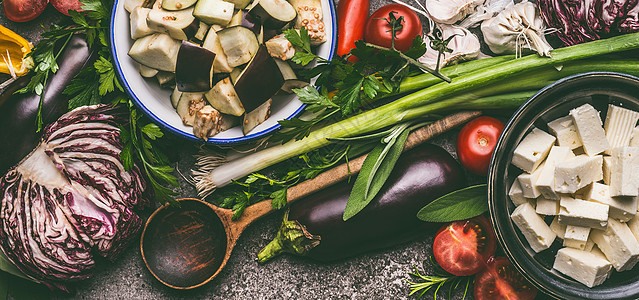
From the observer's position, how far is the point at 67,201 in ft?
5.33

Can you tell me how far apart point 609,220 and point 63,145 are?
1.93 m

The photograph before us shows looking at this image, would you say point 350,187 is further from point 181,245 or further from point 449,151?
point 181,245

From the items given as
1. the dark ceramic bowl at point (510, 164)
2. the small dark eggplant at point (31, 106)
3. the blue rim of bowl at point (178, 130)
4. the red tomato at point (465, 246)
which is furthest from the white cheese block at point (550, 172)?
the small dark eggplant at point (31, 106)

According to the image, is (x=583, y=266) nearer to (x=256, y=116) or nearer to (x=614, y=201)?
(x=614, y=201)

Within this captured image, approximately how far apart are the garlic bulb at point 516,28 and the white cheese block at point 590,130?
35cm

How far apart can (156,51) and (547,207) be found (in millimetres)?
1384

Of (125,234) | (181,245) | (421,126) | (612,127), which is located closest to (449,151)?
(421,126)

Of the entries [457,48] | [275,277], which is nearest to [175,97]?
[275,277]

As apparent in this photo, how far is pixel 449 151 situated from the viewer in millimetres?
1841

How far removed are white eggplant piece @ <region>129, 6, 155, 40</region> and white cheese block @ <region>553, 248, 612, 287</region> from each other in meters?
1.57

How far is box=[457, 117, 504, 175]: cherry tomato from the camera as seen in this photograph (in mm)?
1689

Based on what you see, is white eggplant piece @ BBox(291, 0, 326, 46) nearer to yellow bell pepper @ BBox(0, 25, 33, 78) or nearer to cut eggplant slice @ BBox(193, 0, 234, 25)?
cut eggplant slice @ BBox(193, 0, 234, 25)

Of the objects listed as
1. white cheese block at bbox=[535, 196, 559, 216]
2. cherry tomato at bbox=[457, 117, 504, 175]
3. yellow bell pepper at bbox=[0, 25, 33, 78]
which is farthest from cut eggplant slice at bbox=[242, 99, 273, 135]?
white cheese block at bbox=[535, 196, 559, 216]

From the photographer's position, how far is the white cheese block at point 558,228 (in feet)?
5.03
